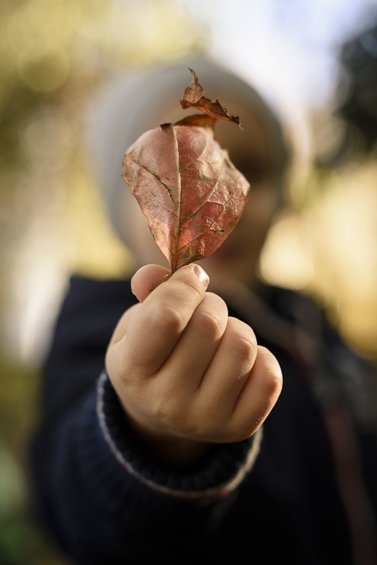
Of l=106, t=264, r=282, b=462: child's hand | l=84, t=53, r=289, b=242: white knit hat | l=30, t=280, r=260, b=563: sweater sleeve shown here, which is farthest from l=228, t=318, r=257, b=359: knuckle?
l=84, t=53, r=289, b=242: white knit hat

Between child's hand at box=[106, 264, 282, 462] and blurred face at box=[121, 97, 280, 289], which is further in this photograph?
blurred face at box=[121, 97, 280, 289]

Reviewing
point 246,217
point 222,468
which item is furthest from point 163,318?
point 246,217

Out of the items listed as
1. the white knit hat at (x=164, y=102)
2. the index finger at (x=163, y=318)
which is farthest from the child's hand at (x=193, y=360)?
the white knit hat at (x=164, y=102)

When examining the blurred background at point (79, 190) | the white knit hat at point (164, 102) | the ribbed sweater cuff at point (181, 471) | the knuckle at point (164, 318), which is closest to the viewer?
the knuckle at point (164, 318)

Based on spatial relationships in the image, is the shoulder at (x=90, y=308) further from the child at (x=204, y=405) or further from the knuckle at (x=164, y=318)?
the knuckle at (x=164, y=318)

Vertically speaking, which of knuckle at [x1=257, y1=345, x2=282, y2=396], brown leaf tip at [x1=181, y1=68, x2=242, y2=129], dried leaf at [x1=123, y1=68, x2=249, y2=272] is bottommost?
knuckle at [x1=257, y1=345, x2=282, y2=396]

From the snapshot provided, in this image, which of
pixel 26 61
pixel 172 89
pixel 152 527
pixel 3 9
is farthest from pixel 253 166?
pixel 3 9

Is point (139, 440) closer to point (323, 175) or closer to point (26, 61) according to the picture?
point (323, 175)

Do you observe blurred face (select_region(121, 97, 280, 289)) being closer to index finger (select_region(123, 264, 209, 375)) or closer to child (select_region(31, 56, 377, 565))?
child (select_region(31, 56, 377, 565))
